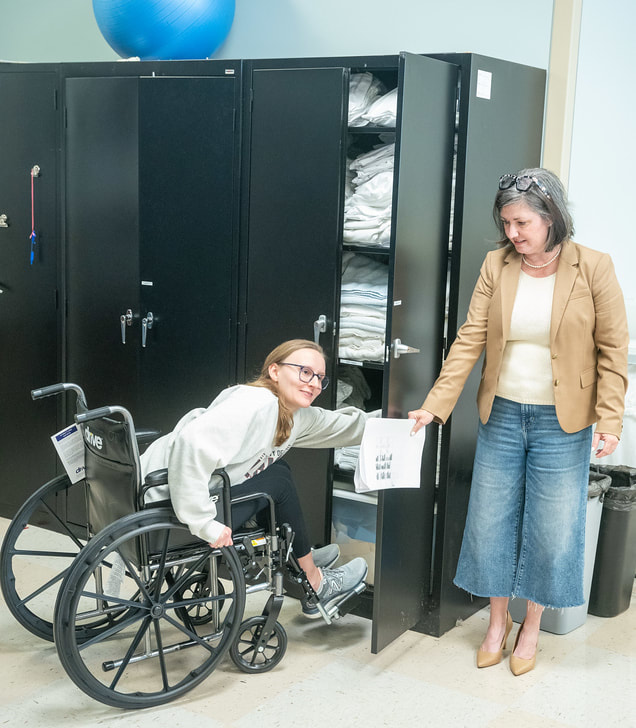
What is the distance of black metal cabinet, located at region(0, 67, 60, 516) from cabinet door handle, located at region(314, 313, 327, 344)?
125cm

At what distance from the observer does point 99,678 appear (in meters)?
2.76

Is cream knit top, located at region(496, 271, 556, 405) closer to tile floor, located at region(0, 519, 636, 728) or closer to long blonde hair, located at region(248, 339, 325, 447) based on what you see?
long blonde hair, located at region(248, 339, 325, 447)

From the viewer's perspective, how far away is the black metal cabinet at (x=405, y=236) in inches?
109

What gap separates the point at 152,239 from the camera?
349 cm

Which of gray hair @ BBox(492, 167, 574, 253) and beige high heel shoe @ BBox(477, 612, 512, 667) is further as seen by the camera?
beige high heel shoe @ BBox(477, 612, 512, 667)

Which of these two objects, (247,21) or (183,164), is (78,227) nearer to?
(183,164)

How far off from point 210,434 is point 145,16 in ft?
6.11

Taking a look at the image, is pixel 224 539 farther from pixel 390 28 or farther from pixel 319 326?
pixel 390 28

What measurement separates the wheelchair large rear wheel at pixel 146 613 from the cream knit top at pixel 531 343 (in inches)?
38.8

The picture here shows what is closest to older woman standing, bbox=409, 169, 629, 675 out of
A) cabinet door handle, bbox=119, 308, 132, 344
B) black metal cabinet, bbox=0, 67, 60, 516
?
cabinet door handle, bbox=119, 308, 132, 344

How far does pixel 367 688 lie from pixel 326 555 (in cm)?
48

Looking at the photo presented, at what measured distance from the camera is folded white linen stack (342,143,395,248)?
9.98ft

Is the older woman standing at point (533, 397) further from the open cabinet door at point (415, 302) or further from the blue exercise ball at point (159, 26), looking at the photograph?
the blue exercise ball at point (159, 26)

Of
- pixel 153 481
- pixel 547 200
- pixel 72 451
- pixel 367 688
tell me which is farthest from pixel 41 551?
pixel 547 200
